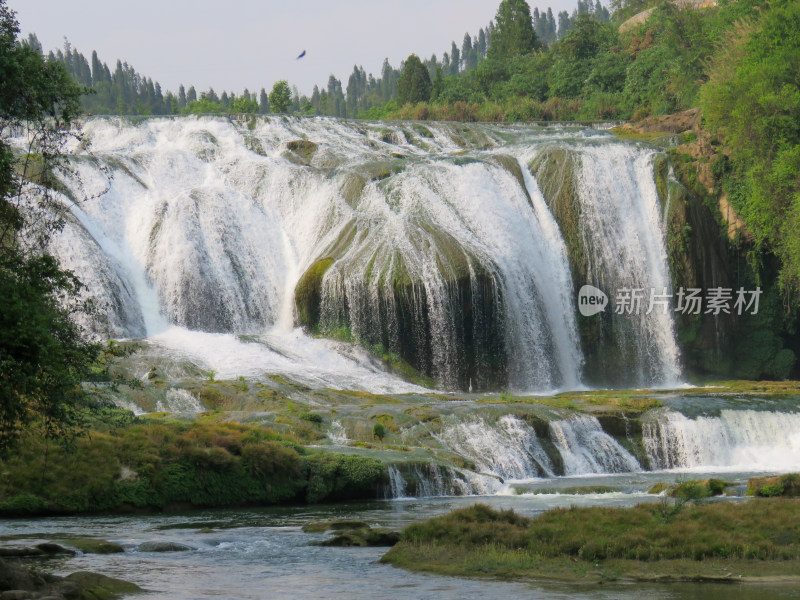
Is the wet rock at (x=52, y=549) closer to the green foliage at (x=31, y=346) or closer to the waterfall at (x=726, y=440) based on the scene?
the green foliage at (x=31, y=346)

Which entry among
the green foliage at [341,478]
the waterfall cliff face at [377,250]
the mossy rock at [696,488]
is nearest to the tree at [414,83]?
the waterfall cliff face at [377,250]

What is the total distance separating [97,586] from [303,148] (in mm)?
47169

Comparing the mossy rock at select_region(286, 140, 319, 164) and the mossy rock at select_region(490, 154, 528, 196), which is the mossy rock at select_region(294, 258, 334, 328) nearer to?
the mossy rock at select_region(490, 154, 528, 196)

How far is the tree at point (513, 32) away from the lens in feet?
360

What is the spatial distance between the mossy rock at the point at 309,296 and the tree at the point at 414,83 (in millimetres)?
59707

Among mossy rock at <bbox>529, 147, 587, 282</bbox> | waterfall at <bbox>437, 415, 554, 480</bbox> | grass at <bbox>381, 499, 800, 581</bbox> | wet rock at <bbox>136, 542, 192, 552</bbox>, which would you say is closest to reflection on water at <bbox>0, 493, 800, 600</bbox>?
wet rock at <bbox>136, 542, 192, 552</bbox>

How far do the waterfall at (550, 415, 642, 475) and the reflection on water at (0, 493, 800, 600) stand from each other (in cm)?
674

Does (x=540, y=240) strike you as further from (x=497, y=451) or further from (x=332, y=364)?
(x=497, y=451)

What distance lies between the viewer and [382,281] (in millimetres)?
46969

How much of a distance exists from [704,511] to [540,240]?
1390 inches

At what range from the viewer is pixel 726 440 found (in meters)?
35.0

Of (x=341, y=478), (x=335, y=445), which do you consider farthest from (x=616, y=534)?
(x=335, y=445)

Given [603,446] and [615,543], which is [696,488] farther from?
[603,446]

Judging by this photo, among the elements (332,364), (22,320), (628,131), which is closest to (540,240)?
(332,364)
